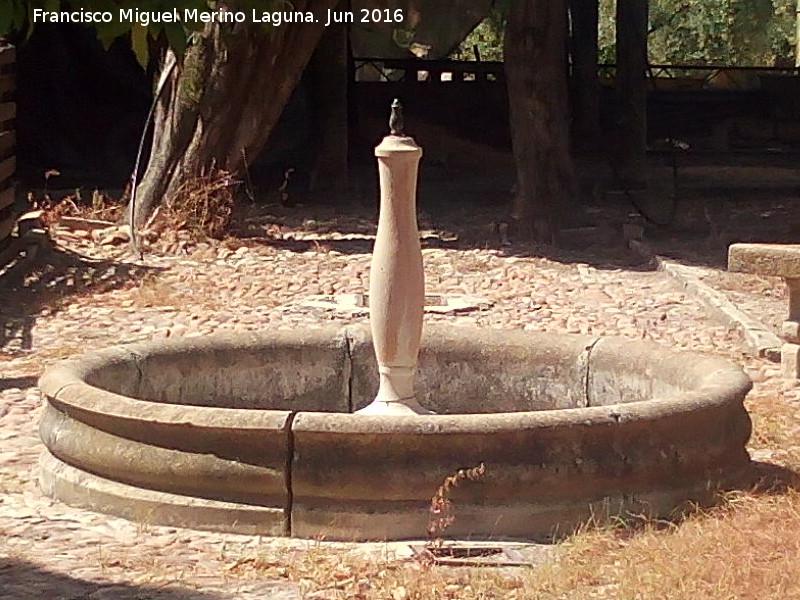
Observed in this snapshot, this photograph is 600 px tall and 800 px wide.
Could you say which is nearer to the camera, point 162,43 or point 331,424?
point 331,424

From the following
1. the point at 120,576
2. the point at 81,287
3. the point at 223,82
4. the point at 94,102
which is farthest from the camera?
the point at 94,102

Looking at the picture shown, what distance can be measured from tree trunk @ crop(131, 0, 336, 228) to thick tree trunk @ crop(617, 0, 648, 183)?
4492 millimetres

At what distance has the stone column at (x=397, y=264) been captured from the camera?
591 centimetres

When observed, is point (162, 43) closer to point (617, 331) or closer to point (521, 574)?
point (617, 331)

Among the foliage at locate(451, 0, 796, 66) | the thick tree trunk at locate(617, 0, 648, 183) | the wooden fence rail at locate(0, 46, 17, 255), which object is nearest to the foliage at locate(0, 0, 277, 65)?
the wooden fence rail at locate(0, 46, 17, 255)

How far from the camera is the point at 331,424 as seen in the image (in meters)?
5.19

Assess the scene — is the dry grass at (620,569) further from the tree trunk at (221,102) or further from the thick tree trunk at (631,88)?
the thick tree trunk at (631,88)

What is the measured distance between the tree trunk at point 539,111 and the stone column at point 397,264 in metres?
6.73

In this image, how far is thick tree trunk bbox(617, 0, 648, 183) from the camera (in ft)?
51.8

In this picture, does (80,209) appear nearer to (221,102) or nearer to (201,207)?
(201,207)

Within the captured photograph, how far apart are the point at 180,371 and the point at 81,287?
404cm

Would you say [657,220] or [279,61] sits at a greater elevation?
[279,61]

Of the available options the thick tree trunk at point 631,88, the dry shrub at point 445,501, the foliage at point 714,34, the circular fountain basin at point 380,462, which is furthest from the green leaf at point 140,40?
the foliage at point 714,34

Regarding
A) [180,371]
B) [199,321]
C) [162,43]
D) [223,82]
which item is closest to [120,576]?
[180,371]
